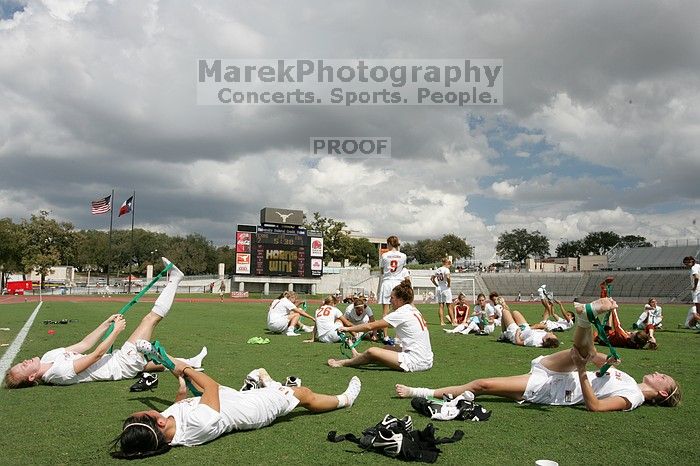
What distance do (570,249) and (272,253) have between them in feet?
301

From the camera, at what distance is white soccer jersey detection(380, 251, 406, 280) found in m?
11.3

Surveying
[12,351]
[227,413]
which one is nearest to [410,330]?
[227,413]

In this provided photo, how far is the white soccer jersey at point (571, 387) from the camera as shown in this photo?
206 inches

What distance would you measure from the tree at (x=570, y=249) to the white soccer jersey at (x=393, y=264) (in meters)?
119

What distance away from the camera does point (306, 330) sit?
14422mm

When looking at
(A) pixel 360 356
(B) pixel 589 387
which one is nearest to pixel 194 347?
(A) pixel 360 356

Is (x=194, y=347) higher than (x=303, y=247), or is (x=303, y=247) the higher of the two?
(x=303, y=247)

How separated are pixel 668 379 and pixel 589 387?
110cm

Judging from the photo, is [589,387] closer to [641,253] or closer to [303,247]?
[303,247]

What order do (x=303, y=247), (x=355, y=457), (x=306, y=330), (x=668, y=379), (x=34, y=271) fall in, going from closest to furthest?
(x=355, y=457), (x=668, y=379), (x=306, y=330), (x=303, y=247), (x=34, y=271)

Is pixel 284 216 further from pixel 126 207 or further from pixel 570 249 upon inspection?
pixel 570 249

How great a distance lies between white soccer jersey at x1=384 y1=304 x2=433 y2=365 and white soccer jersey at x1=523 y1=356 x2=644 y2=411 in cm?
202

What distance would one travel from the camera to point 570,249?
12156cm

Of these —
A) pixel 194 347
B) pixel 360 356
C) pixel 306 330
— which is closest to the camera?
pixel 360 356
